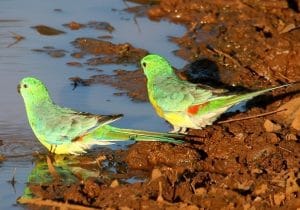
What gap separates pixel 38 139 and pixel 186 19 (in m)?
5.35

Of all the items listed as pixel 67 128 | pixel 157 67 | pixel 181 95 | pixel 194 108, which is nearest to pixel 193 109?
pixel 194 108

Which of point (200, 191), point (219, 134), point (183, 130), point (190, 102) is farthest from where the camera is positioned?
point (183, 130)

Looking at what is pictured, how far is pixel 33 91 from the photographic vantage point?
11.3 metres

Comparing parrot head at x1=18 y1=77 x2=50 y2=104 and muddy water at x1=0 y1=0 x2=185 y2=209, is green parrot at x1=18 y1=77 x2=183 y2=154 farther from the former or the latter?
muddy water at x1=0 y1=0 x2=185 y2=209

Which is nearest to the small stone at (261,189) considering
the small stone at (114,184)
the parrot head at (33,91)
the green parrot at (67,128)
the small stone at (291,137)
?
the small stone at (114,184)

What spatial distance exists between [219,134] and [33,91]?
1994 mm

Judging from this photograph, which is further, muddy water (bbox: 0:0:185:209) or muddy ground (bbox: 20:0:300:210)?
muddy water (bbox: 0:0:185:209)

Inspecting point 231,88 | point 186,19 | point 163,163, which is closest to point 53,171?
point 163,163

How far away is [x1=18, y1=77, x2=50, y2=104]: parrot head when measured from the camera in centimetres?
1133

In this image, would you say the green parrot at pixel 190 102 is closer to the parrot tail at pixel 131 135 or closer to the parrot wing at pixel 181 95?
the parrot wing at pixel 181 95

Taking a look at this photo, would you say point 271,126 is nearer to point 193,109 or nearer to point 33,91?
point 193,109

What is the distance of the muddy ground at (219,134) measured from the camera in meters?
9.30

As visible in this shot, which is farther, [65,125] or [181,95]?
[181,95]

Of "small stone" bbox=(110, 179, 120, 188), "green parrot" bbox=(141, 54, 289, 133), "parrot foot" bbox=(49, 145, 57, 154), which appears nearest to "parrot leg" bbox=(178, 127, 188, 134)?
"green parrot" bbox=(141, 54, 289, 133)
